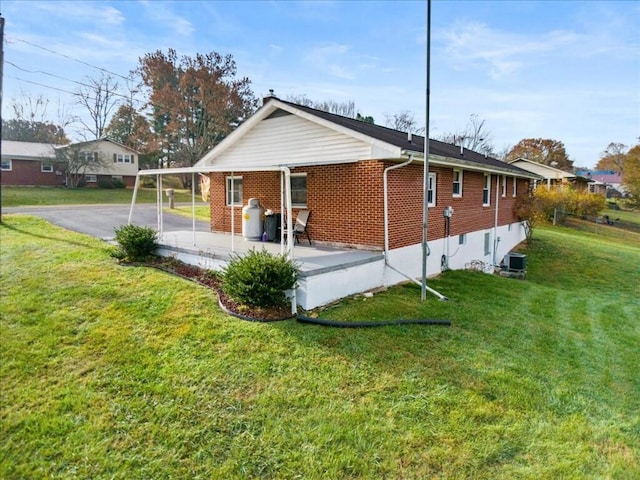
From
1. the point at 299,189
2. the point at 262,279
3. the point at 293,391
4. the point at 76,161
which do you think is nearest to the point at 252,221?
the point at 299,189

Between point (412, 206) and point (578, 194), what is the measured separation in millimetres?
27472

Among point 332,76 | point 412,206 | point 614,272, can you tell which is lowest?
point 614,272

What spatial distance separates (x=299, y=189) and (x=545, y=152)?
185 feet

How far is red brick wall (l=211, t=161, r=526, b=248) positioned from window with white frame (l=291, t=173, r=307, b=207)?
0.16m

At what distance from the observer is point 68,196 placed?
2655 cm

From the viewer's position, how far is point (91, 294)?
6.92m

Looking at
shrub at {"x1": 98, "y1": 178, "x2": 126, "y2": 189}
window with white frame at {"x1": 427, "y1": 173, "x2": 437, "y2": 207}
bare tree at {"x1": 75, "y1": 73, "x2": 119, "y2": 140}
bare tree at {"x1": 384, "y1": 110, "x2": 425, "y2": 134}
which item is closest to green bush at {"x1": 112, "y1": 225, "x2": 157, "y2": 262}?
window with white frame at {"x1": 427, "y1": 173, "x2": 437, "y2": 207}

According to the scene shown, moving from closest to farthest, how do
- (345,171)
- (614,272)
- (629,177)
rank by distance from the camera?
(345,171) → (614,272) → (629,177)

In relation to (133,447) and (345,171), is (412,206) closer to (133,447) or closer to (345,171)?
Result: (345,171)

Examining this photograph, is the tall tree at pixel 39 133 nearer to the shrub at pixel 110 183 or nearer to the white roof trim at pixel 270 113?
the shrub at pixel 110 183

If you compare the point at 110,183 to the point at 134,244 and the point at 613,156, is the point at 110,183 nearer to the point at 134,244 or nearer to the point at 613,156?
the point at 134,244

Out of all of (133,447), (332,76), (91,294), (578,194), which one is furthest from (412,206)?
(578,194)

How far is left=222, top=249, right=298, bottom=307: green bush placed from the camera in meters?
6.15

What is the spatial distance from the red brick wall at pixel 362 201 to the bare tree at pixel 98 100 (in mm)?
21768
